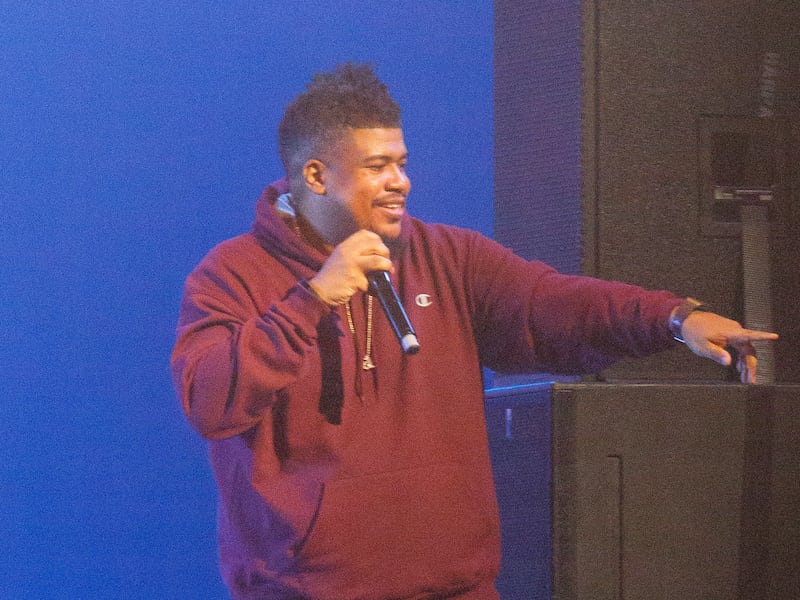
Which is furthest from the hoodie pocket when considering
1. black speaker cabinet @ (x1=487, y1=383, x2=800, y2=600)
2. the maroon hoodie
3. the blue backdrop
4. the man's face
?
the blue backdrop

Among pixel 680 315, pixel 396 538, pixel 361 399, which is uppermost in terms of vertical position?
pixel 680 315

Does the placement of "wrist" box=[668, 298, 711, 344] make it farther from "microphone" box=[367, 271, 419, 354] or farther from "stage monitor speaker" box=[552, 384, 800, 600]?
"microphone" box=[367, 271, 419, 354]

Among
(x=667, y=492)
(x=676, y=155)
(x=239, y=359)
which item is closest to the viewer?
(x=239, y=359)

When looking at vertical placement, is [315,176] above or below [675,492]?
above

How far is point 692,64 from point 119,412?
120cm

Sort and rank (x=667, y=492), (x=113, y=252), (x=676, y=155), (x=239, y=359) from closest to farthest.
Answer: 1. (x=239, y=359)
2. (x=667, y=492)
3. (x=676, y=155)
4. (x=113, y=252)

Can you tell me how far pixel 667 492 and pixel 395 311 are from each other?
0.43 m

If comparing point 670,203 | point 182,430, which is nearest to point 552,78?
point 670,203

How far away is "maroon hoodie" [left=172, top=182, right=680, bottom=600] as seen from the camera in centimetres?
127

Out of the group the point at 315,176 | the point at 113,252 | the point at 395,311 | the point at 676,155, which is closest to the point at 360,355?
the point at 395,311

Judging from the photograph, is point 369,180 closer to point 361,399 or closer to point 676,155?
point 361,399

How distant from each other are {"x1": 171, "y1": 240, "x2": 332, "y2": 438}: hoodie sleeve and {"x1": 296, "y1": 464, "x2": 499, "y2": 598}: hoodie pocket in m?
0.15

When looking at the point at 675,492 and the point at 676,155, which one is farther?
the point at 676,155

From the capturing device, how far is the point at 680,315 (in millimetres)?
1322
